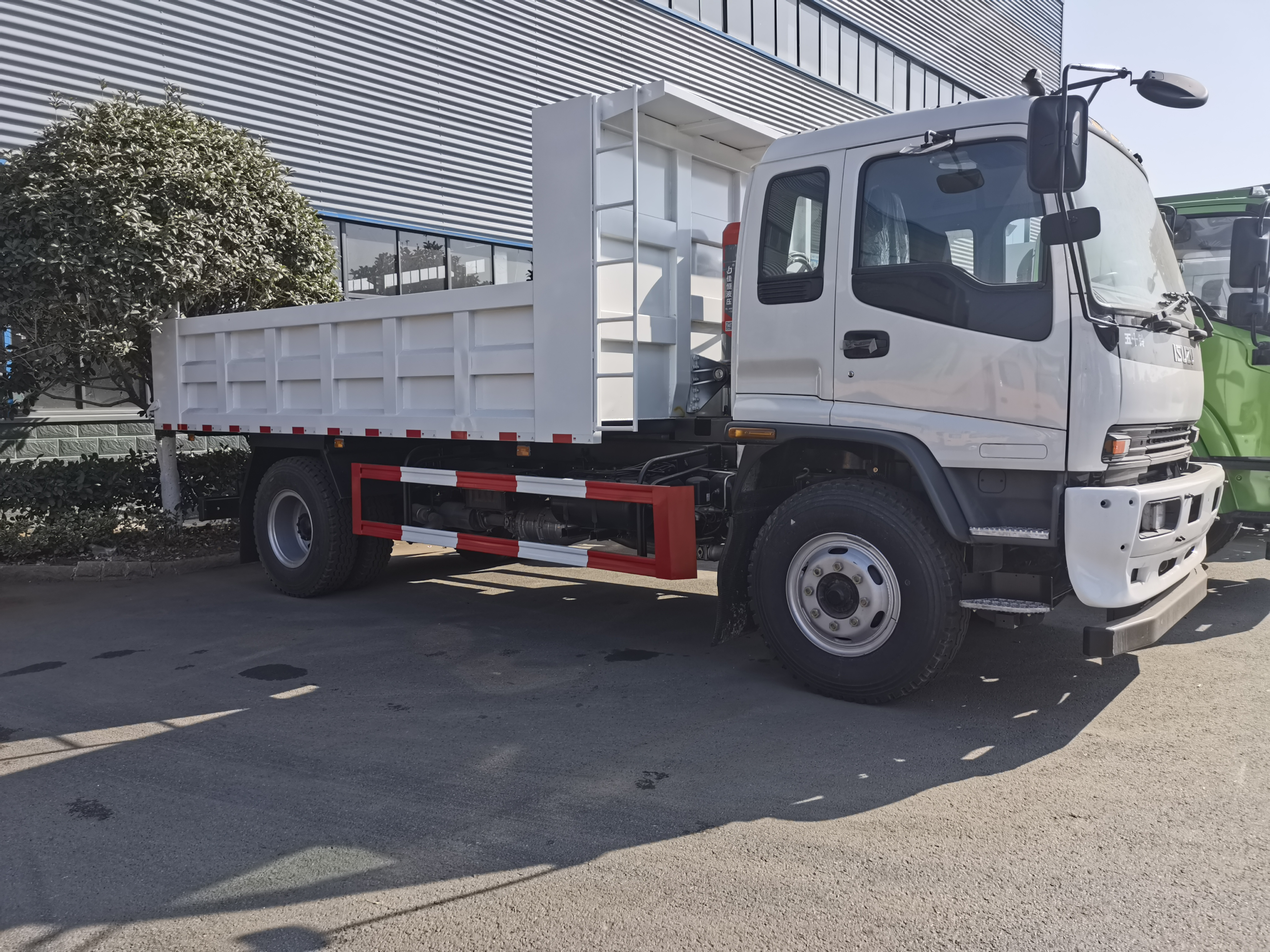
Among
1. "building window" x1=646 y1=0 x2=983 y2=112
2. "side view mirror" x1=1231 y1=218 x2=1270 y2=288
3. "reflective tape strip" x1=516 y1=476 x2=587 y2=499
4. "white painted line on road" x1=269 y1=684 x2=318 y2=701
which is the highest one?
"building window" x1=646 y1=0 x2=983 y2=112

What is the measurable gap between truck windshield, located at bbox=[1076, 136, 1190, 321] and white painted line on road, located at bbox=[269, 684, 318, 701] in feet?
14.2

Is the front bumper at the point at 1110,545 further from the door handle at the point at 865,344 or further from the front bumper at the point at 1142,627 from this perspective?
the door handle at the point at 865,344

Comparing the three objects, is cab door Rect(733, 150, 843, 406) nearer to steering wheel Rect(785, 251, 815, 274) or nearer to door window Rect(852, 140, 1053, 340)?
steering wheel Rect(785, 251, 815, 274)

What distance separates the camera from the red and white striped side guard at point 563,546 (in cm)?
548

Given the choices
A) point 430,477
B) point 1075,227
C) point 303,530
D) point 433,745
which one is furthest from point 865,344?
point 303,530

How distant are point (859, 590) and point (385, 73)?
38.5 ft

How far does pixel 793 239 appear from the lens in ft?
16.5

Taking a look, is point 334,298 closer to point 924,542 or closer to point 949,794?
point 924,542

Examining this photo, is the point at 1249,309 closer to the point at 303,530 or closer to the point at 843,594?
the point at 843,594

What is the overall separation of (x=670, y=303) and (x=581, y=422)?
98 cm

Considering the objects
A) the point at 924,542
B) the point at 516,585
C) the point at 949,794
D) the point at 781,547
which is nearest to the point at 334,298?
the point at 516,585

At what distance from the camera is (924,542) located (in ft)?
14.9

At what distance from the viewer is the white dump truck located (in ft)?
14.1

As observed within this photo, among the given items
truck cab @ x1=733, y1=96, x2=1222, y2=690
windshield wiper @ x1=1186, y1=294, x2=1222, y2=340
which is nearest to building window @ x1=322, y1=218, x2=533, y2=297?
truck cab @ x1=733, y1=96, x2=1222, y2=690
